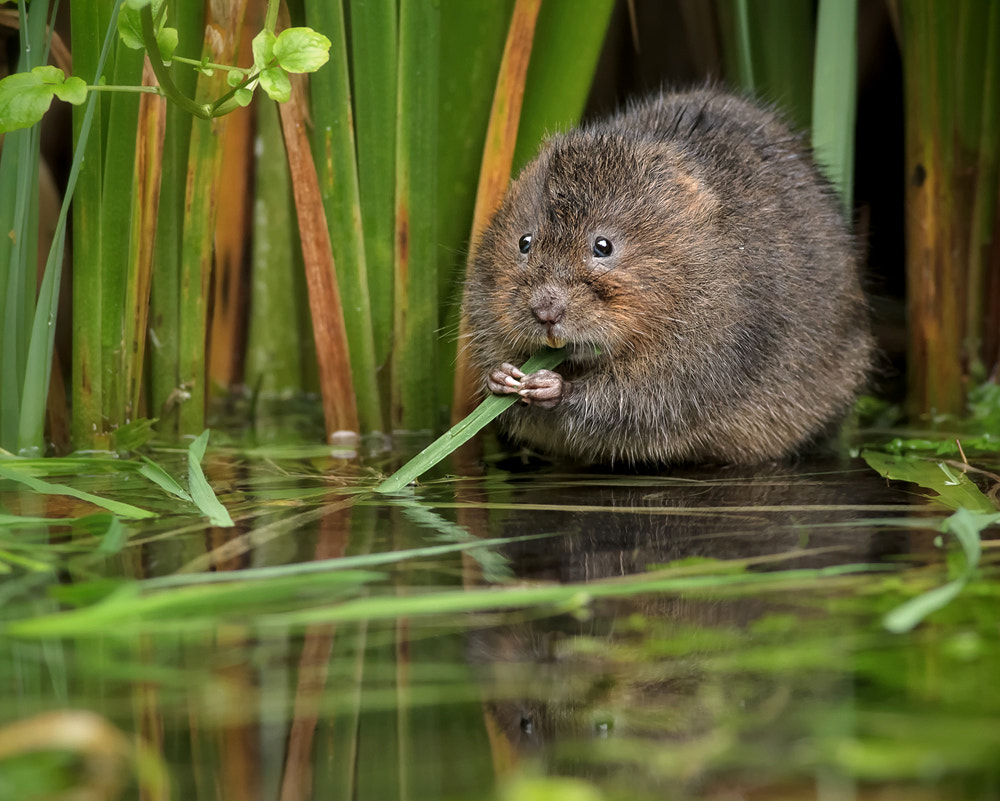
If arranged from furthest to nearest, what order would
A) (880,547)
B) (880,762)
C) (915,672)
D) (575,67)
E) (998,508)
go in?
1. (575,67)
2. (998,508)
3. (880,547)
4. (915,672)
5. (880,762)

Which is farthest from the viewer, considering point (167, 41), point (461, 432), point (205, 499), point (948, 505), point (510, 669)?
point (461, 432)

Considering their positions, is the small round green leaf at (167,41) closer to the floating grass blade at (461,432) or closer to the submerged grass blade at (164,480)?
the submerged grass blade at (164,480)

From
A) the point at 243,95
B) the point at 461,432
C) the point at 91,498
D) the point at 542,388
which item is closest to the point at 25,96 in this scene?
the point at 243,95

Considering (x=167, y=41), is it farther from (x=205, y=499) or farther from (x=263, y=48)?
(x=205, y=499)

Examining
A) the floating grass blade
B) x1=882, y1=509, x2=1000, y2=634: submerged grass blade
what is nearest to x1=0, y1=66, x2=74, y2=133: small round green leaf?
the floating grass blade

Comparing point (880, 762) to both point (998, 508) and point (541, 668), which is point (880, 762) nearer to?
point (541, 668)

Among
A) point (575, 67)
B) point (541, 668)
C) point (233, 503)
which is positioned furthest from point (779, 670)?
point (575, 67)
